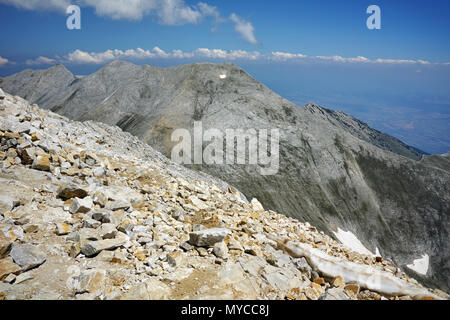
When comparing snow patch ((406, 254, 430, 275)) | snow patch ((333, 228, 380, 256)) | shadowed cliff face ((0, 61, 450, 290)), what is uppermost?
shadowed cliff face ((0, 61, 450, 290))

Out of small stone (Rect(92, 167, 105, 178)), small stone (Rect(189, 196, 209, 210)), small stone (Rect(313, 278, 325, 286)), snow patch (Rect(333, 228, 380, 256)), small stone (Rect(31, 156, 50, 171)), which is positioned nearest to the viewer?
small stone (Rect(313, 278, 325, 286))

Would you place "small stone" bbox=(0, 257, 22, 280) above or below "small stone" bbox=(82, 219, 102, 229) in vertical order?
below

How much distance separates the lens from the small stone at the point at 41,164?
9578 mm

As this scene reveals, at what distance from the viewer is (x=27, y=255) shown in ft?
19.6

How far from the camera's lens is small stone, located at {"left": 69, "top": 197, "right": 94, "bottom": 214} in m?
7.94

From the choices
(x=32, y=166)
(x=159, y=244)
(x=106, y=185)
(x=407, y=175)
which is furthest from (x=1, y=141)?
(x=407, y=175)

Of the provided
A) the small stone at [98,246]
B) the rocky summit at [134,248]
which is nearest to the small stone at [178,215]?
the rocky summit at [134,248]

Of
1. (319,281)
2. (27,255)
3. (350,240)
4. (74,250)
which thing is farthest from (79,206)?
(350,240)

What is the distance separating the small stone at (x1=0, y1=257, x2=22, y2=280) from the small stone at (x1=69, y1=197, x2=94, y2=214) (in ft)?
7.63

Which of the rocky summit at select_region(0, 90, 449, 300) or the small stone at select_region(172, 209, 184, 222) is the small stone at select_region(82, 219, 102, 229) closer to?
the rocky summit at select_region(0, 90, 449, 300)

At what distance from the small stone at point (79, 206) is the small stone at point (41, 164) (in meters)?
2.74

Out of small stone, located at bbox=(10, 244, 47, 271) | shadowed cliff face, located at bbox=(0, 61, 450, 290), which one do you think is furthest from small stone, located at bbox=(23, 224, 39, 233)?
shadowed cliff face, located at bbox=(0, 61, 450, 290)

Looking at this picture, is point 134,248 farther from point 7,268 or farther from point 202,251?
point 7,268

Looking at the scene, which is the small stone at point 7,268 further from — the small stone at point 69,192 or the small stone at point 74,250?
the small stone at point 69,192
